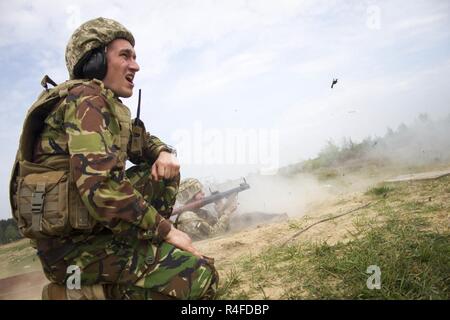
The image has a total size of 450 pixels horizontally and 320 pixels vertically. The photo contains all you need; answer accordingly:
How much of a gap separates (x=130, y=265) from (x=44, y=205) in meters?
0.63

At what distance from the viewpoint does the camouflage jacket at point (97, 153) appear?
5.96 ft

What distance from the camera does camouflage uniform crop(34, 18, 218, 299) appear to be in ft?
6.07

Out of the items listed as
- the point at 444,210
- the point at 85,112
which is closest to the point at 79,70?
the point at 85,112

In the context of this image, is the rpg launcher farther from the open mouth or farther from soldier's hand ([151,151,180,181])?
the open mouth

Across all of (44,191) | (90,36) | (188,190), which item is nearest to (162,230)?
(44,191)

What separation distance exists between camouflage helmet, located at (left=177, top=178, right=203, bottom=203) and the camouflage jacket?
4.49 m

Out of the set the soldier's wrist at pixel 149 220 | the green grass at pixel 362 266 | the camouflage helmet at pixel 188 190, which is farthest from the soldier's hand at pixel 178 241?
the camouflage helmet at pixel 188 190

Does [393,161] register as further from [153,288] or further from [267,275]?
[153,288]

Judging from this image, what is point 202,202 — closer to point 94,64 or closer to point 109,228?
point 94,64

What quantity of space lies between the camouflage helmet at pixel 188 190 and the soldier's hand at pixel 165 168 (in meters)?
4.00

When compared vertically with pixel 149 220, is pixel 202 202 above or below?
below

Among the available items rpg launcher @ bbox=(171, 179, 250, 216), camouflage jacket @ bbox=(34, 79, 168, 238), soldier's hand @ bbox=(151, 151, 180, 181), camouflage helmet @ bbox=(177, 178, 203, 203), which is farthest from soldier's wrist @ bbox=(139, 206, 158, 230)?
camouflage helmet @ bbox=(177, 178, 203, 203)

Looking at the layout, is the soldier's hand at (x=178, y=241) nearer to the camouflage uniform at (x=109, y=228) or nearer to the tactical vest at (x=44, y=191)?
the camouflage uniform at (x=109, y=228)

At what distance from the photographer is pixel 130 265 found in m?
2.05
